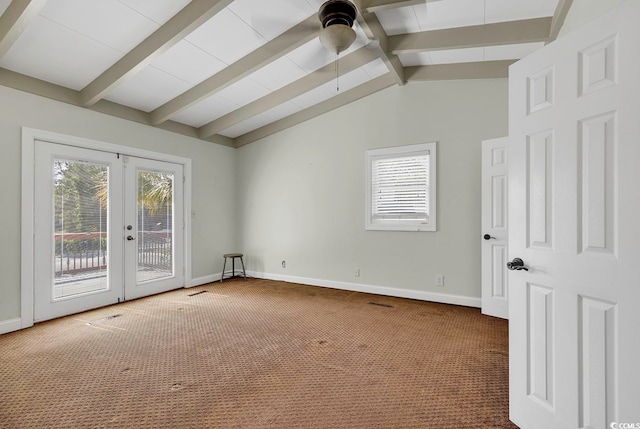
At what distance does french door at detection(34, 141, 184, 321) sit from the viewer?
350cm

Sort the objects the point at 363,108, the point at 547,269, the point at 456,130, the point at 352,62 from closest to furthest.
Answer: the point at 547,269, the point at 352,62, the point at 456,130, the point at 363,108

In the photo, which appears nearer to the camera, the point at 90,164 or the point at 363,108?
the point at 90,164

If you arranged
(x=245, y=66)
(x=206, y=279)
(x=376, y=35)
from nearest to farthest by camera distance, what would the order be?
(x=376, y=35) < (x=245, y=66) < (x=206, y=279)

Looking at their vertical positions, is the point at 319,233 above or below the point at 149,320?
above

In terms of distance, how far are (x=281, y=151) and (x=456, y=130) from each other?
2.85 metres

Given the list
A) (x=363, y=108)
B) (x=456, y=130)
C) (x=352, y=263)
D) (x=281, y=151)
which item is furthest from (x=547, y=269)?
(x=281, y=151)

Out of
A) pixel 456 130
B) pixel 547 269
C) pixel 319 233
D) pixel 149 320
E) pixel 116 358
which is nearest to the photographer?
pixel 547 269

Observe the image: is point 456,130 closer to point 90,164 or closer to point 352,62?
point 352,62

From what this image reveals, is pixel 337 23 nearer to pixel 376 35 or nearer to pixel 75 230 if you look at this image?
pixel 376 35

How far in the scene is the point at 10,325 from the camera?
320 cm

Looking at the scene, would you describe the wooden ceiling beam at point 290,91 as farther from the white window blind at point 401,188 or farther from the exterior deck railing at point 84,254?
the exterior deck railing at point 84,254

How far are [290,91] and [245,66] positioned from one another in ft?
2.94

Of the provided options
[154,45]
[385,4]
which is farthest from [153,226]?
[385,4]

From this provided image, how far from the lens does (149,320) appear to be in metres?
3.49
